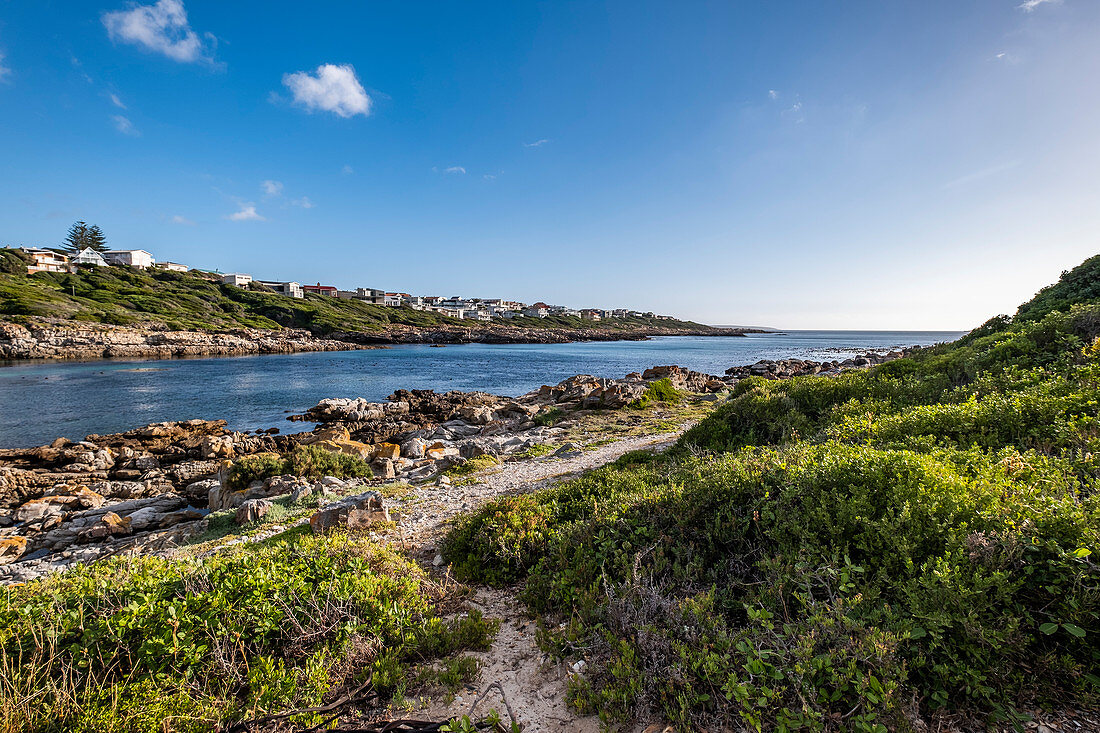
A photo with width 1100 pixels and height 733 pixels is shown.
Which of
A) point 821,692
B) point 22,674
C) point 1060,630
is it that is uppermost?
point 1060,630

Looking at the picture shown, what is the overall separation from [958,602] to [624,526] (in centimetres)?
311

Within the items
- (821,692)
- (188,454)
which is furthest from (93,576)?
(188,454)

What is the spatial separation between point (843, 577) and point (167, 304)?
112 m

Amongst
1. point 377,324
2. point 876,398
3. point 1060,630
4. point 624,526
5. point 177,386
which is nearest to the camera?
point 1060,630

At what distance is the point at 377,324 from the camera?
116938 millimetres

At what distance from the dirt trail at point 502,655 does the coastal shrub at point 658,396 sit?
1254cm

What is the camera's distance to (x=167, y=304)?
85.0 m

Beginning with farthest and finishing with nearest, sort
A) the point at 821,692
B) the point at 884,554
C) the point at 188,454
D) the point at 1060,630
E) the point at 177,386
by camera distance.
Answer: the point at 177,386 → the point at 188,454 → the point at 884,554 → the point at 1060,630 → the point at 821,692

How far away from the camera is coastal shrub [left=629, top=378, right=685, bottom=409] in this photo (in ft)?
72.6

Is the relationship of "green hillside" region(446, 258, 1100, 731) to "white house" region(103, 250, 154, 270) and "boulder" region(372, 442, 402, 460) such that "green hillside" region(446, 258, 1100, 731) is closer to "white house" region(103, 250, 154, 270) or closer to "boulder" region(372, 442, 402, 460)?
"boulder" region(372, 442, 402, 460)

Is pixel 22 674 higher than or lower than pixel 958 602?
lower

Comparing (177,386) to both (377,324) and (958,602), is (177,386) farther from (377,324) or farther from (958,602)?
(377,324)

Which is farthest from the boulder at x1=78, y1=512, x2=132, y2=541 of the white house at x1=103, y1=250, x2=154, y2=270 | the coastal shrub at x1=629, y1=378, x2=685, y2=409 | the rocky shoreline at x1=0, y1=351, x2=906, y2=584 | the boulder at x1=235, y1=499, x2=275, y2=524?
the white house at x1=103, y1=250, x2=154, y2=270

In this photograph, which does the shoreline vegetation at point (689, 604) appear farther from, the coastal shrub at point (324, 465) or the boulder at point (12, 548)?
the coastal shrub at point (324, 465)
